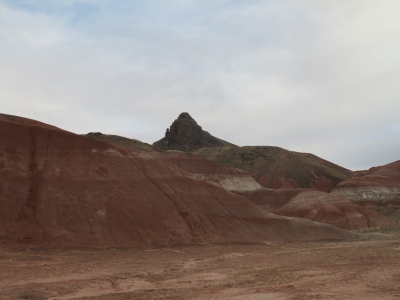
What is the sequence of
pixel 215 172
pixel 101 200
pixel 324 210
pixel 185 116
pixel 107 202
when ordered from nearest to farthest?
pixel 101 200
pixel 107 202
pixel 324 210
pixel 215 172
pixel 185 116

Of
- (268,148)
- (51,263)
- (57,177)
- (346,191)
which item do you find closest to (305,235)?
(57,177)

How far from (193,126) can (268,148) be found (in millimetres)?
31163

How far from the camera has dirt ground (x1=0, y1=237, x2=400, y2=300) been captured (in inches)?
661

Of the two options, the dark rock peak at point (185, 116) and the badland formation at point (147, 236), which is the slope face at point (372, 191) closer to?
the badland formation at point (147, 236)

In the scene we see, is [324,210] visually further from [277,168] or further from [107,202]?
[107,202]

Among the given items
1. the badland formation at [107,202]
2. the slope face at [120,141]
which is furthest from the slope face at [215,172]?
the badland formation at [107,202]

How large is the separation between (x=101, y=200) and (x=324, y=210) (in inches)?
1764

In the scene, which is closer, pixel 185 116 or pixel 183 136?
pixel 183 136

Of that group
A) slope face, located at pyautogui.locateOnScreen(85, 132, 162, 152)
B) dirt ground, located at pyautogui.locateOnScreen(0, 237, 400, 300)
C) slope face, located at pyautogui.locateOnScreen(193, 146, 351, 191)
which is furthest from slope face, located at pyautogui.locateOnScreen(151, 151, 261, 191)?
dirt ground, located at pyautogui.locateOnScreen(0, 237, 400, 300)

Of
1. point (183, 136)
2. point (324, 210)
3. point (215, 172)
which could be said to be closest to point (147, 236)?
point (324, 210)

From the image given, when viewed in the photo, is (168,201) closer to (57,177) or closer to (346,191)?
(57,177)

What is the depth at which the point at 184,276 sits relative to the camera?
22812mm

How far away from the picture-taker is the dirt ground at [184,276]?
16.8m

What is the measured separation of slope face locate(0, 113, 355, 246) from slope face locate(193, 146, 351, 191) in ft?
178
